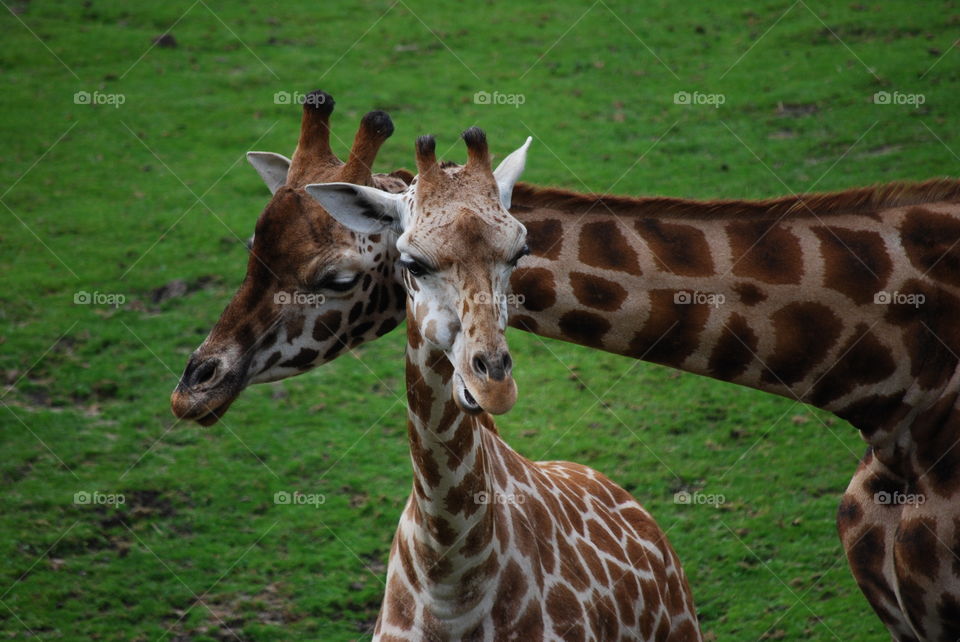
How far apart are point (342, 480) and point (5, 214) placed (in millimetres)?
6624

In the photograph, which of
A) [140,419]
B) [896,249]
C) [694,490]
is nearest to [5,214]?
[140,419]

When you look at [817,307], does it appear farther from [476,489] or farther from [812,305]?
[476,489]

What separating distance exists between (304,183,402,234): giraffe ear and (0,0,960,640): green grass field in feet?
12.2

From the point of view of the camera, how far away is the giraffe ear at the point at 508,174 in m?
4.79

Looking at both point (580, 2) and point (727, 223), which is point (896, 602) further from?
point (580, 2)

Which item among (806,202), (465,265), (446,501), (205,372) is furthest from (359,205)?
(806,202)

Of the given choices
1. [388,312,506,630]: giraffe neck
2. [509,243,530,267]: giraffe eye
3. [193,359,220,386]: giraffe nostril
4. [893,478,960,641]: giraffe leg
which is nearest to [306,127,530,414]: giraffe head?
[509,243,530,267]: giraffe eye

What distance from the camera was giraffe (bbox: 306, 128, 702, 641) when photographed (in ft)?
14.1

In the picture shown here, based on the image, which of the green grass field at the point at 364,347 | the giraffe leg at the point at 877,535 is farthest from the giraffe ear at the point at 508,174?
the green grass field at the point at 364,347

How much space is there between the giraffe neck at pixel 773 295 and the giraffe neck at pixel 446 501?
23.6 inches

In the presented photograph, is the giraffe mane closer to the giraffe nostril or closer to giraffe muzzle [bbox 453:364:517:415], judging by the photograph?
giraffe muzzle [bbox 453:364:517:415]

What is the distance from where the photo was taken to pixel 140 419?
32.6 ft

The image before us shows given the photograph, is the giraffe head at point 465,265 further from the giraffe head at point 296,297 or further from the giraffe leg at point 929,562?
the giraffe leg at point 929,562

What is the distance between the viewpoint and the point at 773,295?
5.01 m
